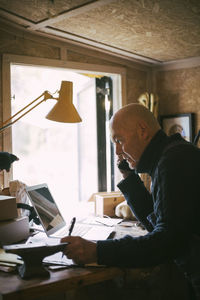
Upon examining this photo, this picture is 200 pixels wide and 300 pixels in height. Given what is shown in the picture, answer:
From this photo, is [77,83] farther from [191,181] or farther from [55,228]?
[191,181]

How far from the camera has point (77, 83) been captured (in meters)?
3.93

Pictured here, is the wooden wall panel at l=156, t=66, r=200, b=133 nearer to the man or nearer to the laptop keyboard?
the laptop keyboard

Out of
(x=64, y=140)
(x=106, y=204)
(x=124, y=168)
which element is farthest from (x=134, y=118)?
(x=64, y=140)

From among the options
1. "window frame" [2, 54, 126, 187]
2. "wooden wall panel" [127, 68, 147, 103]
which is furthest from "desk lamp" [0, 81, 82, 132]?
"wooden wall panel" [127, 68, 147, 103]

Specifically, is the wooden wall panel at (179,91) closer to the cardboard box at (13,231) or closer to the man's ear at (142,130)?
the man's ear at (142,130)

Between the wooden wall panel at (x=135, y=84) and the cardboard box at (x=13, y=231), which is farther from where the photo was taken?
the wooden wall panel at (x=135, y=84)

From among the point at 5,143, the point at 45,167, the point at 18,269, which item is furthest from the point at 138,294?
the point at 45,167

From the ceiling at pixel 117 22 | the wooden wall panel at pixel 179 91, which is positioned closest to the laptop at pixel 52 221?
the ceiling at pixel 117 22

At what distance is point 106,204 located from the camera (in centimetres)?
239

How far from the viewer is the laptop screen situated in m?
1.78

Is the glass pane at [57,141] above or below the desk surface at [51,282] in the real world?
above

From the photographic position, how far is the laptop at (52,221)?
1.77 metres

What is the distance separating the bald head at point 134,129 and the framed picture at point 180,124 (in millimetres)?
1587

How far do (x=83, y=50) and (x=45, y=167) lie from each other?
10.1 feet
